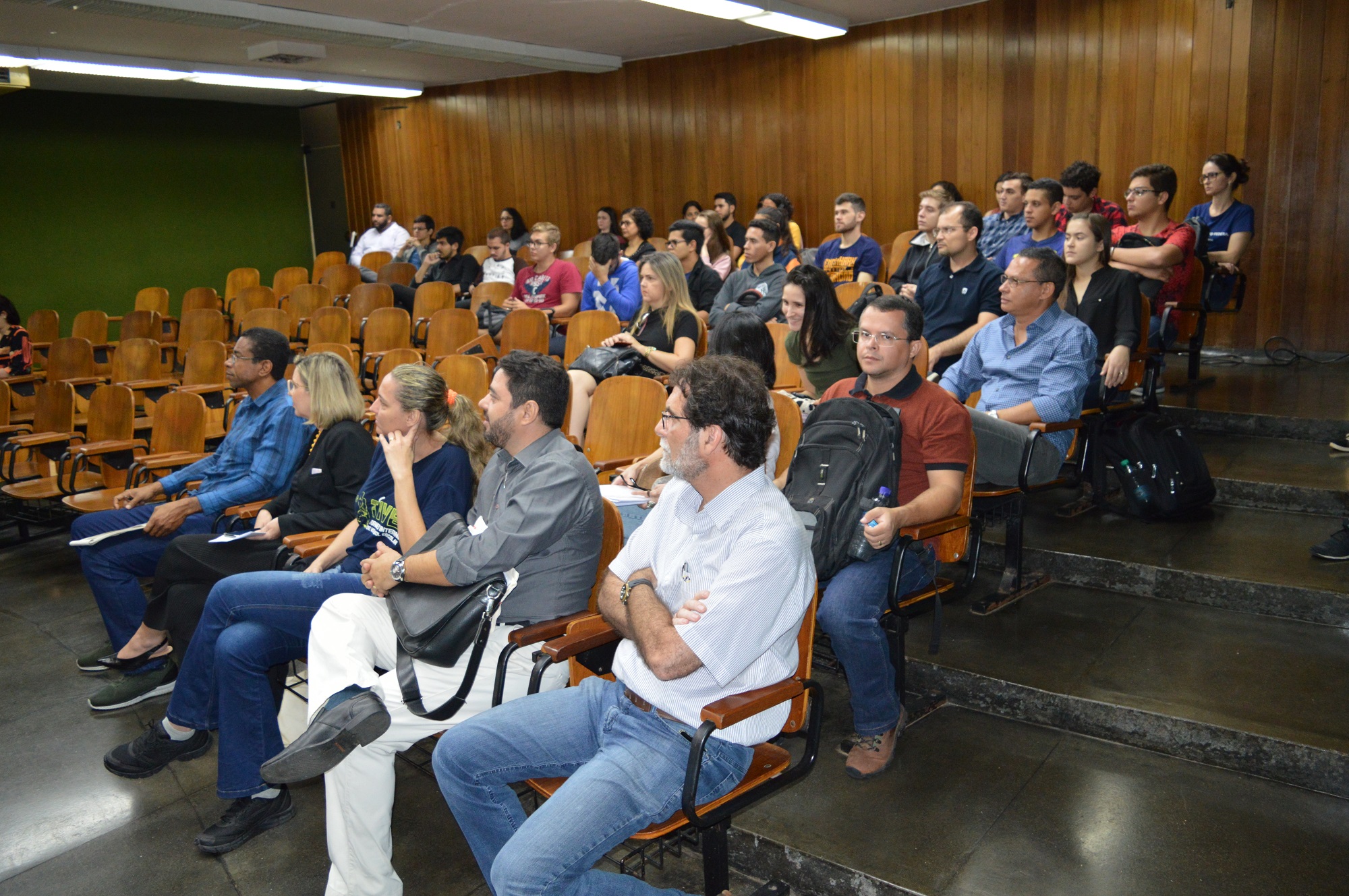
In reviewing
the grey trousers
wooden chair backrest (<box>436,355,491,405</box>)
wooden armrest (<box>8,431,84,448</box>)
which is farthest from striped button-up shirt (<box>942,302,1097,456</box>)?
wooden armrest (<box>8,431,84,448</box>)

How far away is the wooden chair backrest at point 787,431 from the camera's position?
3008 mm

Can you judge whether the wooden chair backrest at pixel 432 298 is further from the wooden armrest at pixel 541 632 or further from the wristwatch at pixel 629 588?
the wristwatch at pixel 629 588

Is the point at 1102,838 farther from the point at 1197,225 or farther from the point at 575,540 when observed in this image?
the point at 1197,225

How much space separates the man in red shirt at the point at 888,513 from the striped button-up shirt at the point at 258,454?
2.06m

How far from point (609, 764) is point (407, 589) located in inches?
29.7

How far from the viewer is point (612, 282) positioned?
18.2 ft

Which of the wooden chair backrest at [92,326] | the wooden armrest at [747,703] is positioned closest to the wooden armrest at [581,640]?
the wooden armrest at [747,703]

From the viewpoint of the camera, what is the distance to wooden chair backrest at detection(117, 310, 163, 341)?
305 inches

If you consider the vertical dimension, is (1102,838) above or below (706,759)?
below

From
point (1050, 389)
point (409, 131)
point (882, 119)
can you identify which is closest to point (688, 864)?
point (1050, 389)

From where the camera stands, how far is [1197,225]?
5156mm

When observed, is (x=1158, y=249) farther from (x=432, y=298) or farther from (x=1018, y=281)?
(x=432, y=298)

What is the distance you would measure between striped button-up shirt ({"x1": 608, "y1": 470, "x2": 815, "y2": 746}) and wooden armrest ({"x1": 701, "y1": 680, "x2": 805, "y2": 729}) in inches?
0.9

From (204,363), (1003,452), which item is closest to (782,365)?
(1003,452)
